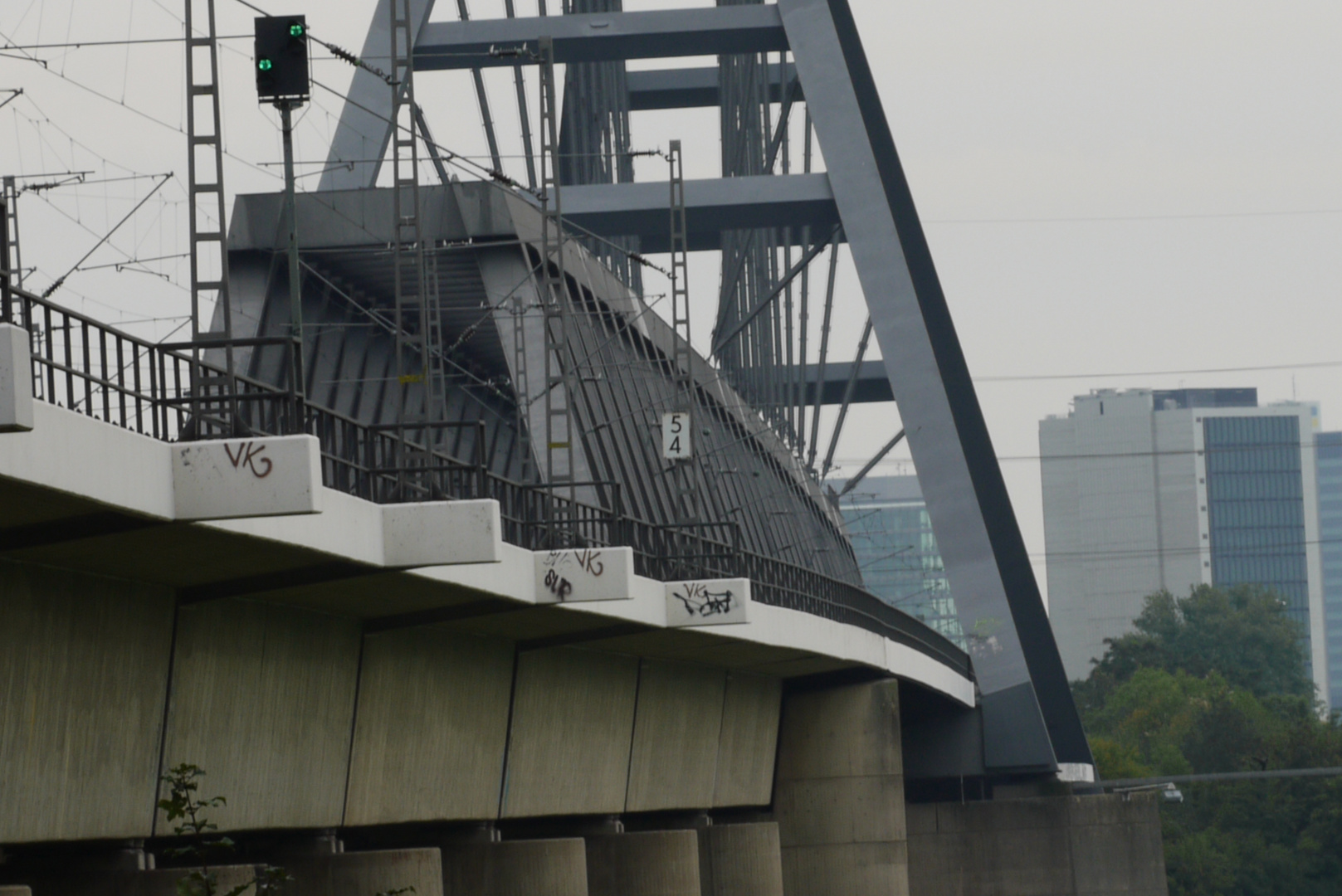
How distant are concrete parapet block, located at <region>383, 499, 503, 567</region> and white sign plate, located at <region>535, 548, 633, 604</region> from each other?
5.34 meters

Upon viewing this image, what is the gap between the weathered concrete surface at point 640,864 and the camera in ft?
118

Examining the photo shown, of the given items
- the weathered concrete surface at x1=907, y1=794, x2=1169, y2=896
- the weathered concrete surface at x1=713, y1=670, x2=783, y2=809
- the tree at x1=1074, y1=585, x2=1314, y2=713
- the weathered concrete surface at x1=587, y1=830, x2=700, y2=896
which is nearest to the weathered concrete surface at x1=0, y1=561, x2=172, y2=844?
the weathered concrete surface at x1=587, y1=830, x2=700, y2=896

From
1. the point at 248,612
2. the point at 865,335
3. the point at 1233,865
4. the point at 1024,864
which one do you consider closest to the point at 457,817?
the point at 248,612

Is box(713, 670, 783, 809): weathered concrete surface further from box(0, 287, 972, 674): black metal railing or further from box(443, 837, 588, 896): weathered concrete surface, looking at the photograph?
box(443, 837, 588, 896): weathered concrete surface

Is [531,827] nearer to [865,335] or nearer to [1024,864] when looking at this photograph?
[1024,864]

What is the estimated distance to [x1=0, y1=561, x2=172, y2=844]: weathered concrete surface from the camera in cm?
1797

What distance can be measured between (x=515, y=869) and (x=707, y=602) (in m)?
4.36

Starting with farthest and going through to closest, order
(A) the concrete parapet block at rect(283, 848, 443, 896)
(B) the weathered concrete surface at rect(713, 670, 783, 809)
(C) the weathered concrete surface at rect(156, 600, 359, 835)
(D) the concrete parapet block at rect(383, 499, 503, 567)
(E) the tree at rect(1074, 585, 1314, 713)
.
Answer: (E) the tree at rect(1074, 585, 1314, 713) < (B) the weathered concrete surface at rect(713, 670, 783, 809) < (A) the concrete parapet block at rect(283, 848, 443, 896) < (C) the weathered concrete surface at rect(156, 600, 359, 835) < (D) the concrete parapet block at rect(383, 499, 503, 567)

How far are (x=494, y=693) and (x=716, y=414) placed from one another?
28459 millimetres

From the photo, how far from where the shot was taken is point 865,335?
6850 cm

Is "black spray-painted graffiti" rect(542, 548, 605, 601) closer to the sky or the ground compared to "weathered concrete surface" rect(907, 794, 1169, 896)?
closer to the sky

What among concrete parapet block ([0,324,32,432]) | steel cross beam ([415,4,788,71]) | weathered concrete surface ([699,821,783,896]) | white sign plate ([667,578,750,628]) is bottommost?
weathered concrete surface ([699,821,783,896])

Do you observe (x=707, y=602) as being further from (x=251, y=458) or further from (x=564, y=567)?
(x=251, y=458)

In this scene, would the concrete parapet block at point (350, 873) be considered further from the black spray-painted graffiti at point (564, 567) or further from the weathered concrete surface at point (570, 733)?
the weathered concrete surface at point (570, 733)
